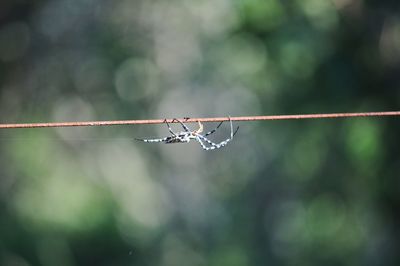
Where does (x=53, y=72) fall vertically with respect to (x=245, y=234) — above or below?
above

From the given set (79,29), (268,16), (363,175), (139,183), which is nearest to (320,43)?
(268,16)

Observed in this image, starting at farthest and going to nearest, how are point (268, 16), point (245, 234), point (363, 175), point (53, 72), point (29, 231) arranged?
point (245, 234) → point (53, 72) → point (29, 231) → point (363, 175) → point (268, 16)

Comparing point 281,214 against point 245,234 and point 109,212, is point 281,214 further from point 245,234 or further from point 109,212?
point 109,212

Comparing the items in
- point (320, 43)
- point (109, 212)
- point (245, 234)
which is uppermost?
point (320, 43)

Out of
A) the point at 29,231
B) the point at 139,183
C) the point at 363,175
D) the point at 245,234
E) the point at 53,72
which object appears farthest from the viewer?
the point at 139,183

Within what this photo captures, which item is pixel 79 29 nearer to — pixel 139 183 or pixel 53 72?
pixel 53 72

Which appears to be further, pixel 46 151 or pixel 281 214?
pixel 281 214

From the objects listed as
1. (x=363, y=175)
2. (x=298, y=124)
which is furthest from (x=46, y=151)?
(x=363, y=175)
